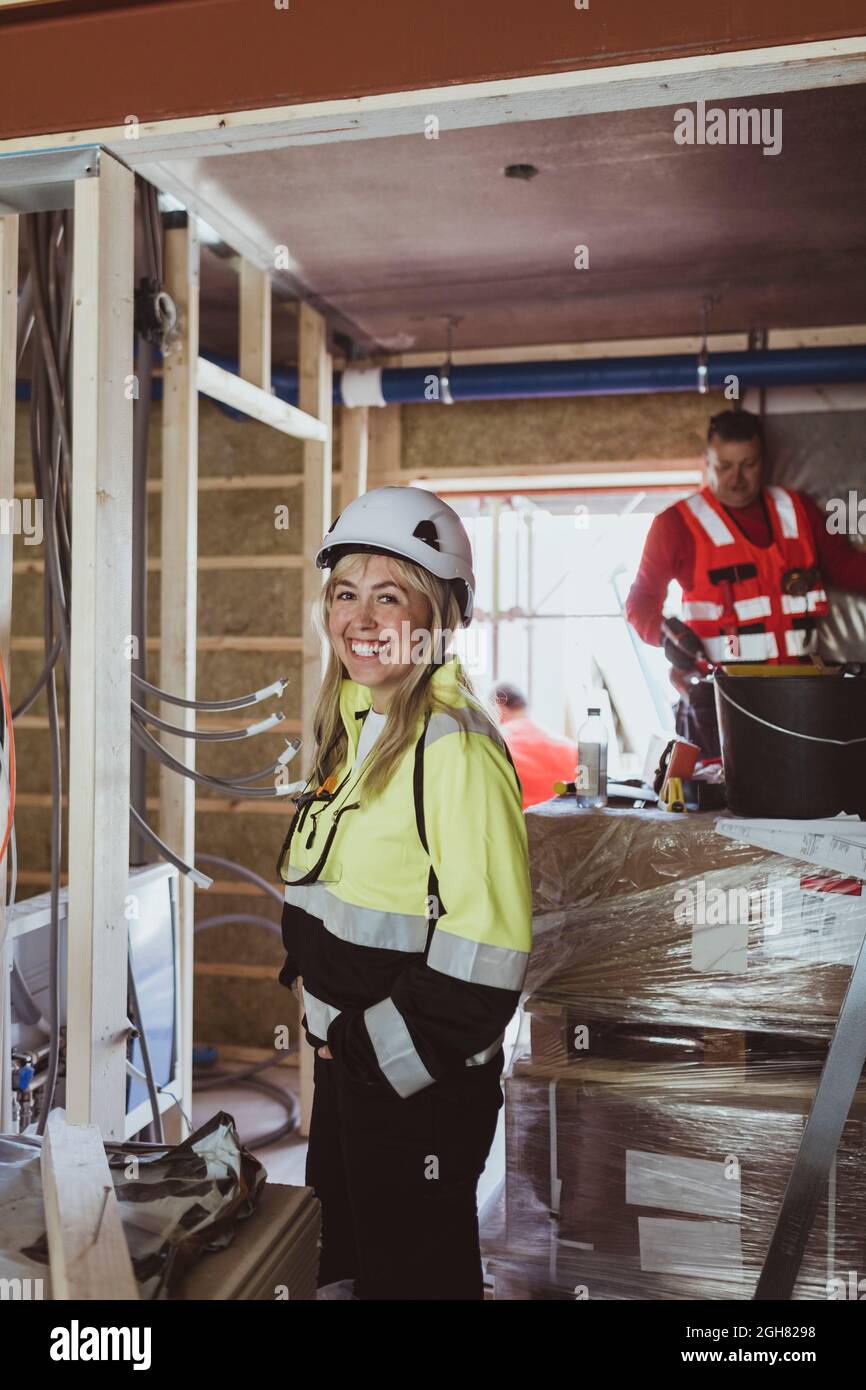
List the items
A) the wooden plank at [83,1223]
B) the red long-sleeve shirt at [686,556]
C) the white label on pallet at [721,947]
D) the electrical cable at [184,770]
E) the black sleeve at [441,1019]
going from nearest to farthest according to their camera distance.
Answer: the wooden plank at [83,1223], the black sleeve at [441,1019], the white label on pallet at [721,947], the electrical cable at [184,770], the red long-sleeve shirt at [686,556]

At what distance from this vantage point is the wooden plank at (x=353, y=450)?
4461mm

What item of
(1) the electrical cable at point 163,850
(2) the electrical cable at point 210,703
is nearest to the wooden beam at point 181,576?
(2) the electrical cable at point 210,703

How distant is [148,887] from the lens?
293 centimetres

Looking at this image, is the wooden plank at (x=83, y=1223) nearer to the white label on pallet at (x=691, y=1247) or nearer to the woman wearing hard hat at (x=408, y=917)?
the woman wearing hard hat at (x=408, y=917)

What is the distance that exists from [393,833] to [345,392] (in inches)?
118

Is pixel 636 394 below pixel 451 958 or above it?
above

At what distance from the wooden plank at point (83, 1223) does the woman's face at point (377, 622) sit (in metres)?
0.85

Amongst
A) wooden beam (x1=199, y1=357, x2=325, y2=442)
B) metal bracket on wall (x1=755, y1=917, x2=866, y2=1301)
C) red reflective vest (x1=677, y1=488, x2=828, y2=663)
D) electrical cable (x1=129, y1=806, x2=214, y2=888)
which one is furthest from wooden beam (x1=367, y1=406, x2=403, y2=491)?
metal bracket on wall (x1=755, y1=917, x2=866, y2=1301)

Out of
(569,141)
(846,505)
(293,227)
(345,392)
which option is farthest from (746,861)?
(345,392)

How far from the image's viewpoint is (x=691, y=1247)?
6.97 ft

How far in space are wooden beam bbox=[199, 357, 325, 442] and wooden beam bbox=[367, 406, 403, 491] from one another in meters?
0.96

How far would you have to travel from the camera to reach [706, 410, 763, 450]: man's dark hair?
3.97 meters

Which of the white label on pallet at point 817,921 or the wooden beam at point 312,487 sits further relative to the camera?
the wooden beam at point 312,487

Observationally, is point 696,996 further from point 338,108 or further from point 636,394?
point 636,394
